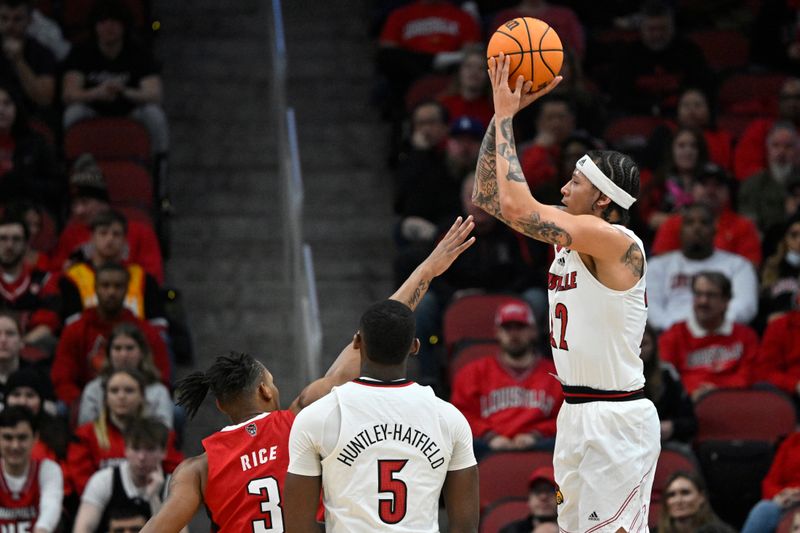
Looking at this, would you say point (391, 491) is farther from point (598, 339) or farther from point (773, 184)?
point (773, 184)

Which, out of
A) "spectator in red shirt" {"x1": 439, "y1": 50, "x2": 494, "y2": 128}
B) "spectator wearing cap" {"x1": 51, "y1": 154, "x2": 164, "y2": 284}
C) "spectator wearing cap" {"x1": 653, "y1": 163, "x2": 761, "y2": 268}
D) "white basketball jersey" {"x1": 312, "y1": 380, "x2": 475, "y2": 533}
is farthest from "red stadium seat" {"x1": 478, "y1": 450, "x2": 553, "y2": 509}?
"white basketball jersey" {"x1": 312, "y1": 380, "x2": 475, "y2": 533}

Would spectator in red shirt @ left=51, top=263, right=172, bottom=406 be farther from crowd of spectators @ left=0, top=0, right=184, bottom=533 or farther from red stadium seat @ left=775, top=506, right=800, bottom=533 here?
red stadium seat @ left=775, top=506, right=800, bottom=533

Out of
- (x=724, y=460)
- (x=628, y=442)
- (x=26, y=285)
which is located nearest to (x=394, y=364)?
(x=628, y=442)

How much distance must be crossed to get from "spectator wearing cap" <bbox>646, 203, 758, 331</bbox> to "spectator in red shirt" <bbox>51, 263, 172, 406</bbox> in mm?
3825

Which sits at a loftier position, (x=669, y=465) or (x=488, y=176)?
(x=488, y=176)

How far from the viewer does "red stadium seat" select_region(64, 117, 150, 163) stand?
484 inches

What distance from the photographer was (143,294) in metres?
10.8

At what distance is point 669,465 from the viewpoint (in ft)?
32.0

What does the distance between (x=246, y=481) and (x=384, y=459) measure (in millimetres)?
675

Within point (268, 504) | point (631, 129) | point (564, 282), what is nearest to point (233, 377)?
point (268, 504)

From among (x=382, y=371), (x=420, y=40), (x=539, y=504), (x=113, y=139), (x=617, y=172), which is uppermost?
(x=420, y=40)

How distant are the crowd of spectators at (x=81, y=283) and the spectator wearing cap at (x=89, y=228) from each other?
0.01 m

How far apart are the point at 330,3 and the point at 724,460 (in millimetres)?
6818

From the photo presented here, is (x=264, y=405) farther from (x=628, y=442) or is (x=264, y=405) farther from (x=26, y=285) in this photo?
(x=26, y=285)
